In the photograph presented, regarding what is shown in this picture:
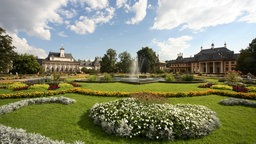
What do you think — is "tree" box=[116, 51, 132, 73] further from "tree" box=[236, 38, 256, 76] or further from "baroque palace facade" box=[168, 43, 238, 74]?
"tree" box=[236, 38, 256, 76]

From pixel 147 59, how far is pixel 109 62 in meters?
13.7

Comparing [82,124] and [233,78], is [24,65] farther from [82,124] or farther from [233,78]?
[233,78]

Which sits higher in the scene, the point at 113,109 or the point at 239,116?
the point at 113,109

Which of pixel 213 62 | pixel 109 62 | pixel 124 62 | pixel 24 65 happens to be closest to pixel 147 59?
pixel 124 62

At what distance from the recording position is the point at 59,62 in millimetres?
75438

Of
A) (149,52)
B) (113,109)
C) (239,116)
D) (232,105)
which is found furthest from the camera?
(149,52)

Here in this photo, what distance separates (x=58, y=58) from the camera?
75.6 meters

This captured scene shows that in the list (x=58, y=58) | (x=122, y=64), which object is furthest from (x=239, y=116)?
(x=58, y=58)

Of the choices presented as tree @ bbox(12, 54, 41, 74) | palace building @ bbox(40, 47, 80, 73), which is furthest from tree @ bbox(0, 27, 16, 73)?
palace building @ bbox(40, 47, 80, 73)

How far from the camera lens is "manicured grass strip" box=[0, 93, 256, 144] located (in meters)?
4.79

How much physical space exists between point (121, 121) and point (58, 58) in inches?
3107

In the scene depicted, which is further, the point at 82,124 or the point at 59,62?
the point at 59,62

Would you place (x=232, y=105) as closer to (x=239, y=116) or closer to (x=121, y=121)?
(x=239, y=116)

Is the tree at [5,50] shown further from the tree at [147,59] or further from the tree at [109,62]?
the tree at [147,59]
